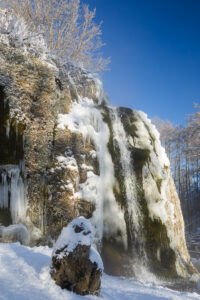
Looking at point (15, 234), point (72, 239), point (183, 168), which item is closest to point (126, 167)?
point (15, 234)

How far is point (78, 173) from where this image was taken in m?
6.29

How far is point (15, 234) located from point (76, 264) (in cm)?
212

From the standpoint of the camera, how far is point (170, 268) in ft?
22.2

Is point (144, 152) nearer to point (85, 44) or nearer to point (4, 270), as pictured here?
point (4, 270)

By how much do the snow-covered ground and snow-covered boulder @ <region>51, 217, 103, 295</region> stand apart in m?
0.10

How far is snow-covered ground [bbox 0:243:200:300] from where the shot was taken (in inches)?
98.3

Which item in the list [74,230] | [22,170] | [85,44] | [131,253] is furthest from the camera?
[85,44]

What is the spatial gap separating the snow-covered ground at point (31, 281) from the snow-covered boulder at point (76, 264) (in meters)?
0.10

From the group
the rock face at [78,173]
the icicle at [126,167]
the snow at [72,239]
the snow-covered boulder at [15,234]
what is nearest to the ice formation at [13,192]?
the rock face at [78,173]

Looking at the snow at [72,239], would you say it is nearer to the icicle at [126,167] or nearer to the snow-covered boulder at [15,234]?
the snow-covered boulder at [15,234]

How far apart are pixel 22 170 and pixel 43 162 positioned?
58cm

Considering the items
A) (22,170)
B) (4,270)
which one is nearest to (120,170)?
(22,170)

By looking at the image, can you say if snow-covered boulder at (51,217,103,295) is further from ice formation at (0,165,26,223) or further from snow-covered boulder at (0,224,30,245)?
ice formation at (0,165,26,223)

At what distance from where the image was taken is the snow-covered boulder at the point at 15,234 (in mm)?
4570
